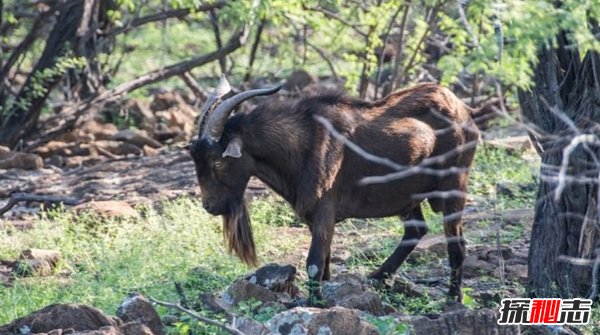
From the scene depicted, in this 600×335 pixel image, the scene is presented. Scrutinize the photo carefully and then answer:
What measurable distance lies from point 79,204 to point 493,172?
4.31 metres

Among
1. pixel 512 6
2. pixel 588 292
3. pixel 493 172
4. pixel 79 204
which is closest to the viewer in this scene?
pixel 512 6

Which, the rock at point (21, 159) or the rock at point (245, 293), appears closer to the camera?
the rock at point (245, 293)

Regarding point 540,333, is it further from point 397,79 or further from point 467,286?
point 397,79

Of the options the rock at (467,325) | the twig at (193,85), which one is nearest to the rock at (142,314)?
the rock at (467,325)

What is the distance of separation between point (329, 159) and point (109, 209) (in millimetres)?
3133

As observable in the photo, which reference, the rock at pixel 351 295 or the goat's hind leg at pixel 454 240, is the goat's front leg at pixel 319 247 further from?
the goat's hind leg at pixel 454 240

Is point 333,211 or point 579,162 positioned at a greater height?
point 579,162

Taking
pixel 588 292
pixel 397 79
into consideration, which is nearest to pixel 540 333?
pixel 588 292

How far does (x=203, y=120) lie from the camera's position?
9.78m

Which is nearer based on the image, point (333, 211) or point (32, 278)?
point (333, 211)

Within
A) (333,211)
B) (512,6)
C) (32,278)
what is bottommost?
(32,278)

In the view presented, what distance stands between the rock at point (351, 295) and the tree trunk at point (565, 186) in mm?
1280

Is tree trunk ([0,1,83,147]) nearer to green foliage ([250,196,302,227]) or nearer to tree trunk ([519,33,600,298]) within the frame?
green foliage ([250,196,302,227])

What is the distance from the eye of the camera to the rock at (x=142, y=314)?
311 inches
